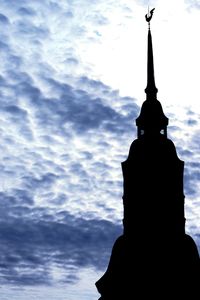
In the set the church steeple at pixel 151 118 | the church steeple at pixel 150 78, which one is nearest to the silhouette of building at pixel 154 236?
the church steeple at pixel 151 118

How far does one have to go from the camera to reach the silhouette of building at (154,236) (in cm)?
4131

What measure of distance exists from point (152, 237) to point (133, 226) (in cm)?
135

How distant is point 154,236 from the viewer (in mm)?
41906

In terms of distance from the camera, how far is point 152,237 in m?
41.9

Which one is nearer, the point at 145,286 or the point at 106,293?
the point at 145,286

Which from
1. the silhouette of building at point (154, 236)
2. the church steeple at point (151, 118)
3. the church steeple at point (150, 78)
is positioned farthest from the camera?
the church steeple at point (150, 78)

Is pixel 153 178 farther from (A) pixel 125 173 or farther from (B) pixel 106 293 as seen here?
(B) pixel 106 293

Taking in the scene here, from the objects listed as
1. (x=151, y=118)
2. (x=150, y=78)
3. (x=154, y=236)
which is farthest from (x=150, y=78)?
(x=154, y=236)

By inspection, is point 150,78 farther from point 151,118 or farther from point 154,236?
point 154,236

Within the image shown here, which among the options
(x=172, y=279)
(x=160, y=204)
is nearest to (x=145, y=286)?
(x=172, y=279)

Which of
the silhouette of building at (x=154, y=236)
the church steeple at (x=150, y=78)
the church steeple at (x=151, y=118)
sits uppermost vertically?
the church steeple at (x=150, y=78)

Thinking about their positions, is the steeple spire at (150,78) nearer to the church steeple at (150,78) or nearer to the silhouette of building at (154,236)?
the church steeple at (150,78)

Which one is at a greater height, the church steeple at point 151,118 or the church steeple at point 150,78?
the church steeple at point 150,78

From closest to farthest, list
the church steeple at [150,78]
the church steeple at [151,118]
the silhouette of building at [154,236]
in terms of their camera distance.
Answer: the silhouette of building at [154,236], the church steeple at [151,118], the church steeple at [150,78]
